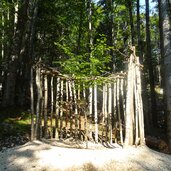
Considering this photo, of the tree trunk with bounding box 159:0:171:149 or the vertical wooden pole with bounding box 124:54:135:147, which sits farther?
the tree trunk with bounding box 159:0:171:149

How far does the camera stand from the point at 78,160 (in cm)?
Answer: 541

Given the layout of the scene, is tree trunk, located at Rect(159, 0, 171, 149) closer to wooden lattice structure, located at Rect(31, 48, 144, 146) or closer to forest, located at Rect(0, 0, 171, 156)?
forest, located at Rect(0, 0, 171, 156)

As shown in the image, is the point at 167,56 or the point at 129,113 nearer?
the point at 129,113

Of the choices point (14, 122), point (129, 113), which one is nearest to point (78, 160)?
point (129, 113)

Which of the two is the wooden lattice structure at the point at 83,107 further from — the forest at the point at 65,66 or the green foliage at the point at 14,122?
the green foliage at the point at 14,122

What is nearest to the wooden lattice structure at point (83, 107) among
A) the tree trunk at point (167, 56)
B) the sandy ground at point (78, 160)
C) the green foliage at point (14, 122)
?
the sandy ground at point (78, 160)

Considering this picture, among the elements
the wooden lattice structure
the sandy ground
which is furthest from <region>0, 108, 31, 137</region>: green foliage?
the sandy ground

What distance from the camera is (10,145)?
324 inches

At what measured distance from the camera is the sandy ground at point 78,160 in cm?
525

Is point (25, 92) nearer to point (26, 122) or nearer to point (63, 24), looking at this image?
point (26, 122)

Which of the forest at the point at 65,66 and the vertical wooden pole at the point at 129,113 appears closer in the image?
the vertical wooden pole at the point at 129,113

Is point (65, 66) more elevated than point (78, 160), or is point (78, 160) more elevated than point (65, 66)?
point (65, 66)

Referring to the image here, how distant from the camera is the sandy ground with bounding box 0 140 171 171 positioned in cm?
525

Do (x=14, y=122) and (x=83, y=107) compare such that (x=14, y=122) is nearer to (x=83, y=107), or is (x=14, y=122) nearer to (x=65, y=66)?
Answer: (x=65, y=66)
